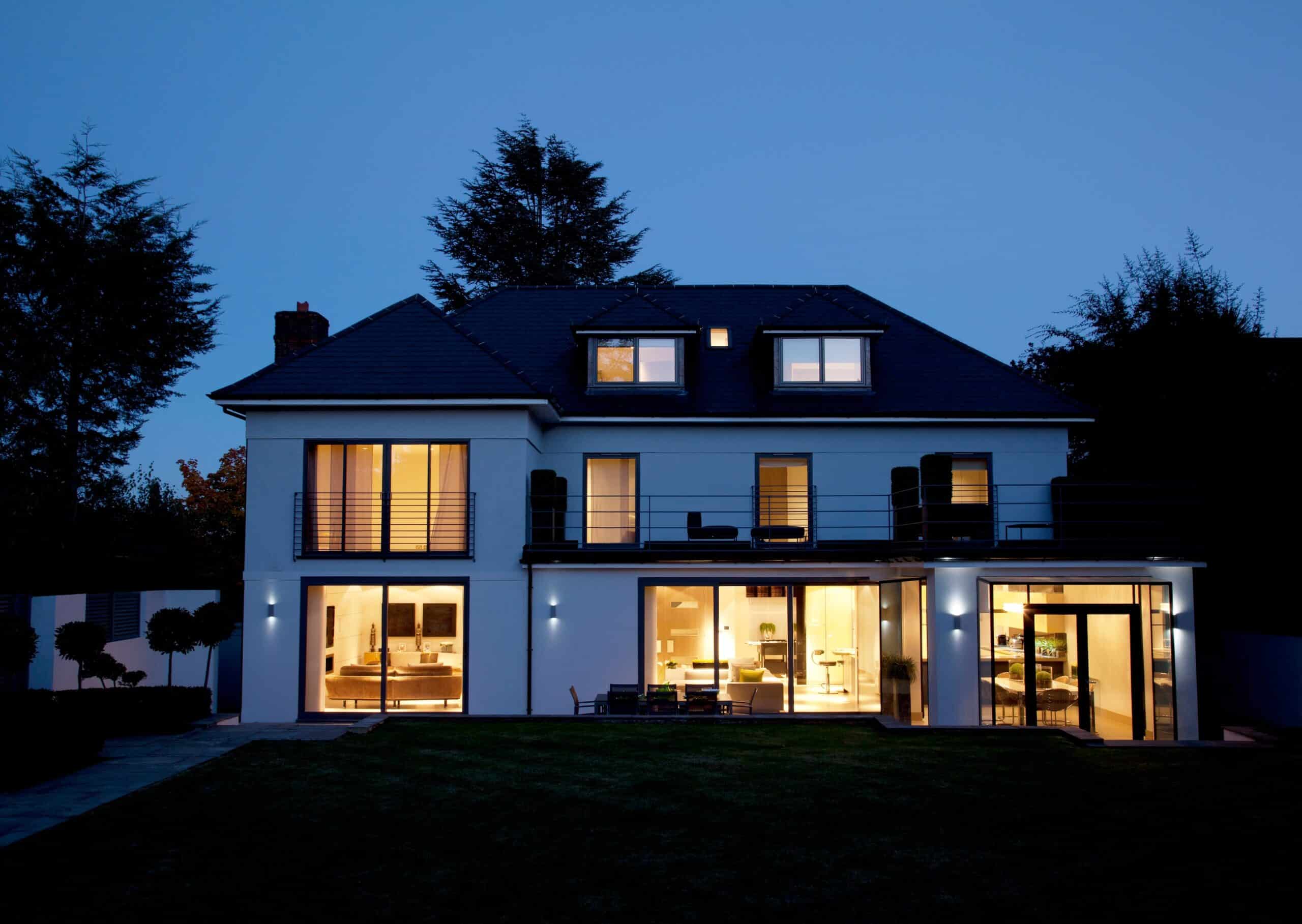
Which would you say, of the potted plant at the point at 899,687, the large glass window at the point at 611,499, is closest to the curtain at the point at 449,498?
the large glass window at the point at 611,499

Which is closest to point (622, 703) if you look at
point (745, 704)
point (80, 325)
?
point (745, 704)

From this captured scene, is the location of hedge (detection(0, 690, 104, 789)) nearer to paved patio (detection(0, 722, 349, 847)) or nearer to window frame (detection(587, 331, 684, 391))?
paved patio (detection(0, 722, 349, 847))

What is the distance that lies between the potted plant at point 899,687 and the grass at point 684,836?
3993 mm

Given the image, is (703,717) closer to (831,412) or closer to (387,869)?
(831,412)

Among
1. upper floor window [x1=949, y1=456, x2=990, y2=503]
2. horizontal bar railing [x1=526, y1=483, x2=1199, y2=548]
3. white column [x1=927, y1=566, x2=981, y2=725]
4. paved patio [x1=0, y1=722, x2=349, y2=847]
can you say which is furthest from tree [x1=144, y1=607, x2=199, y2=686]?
upper floor window [x1=949, y1=456, x2=990, y2=503]

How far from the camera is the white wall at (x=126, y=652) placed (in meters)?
19.7

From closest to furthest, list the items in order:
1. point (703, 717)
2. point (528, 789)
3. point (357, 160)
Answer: point (528, 789) → point (703, 717) → point (357, 160)

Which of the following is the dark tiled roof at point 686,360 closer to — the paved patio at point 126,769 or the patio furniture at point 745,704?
the patio furniture at point 745,704

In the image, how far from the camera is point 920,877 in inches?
317

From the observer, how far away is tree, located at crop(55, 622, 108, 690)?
1672 cm

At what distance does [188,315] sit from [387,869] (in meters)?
32.2

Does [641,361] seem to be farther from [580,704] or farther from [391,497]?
[580,704]

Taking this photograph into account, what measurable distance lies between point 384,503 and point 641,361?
606 centimetres

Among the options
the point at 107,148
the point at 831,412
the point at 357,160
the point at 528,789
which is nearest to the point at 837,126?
the point at 357,160
